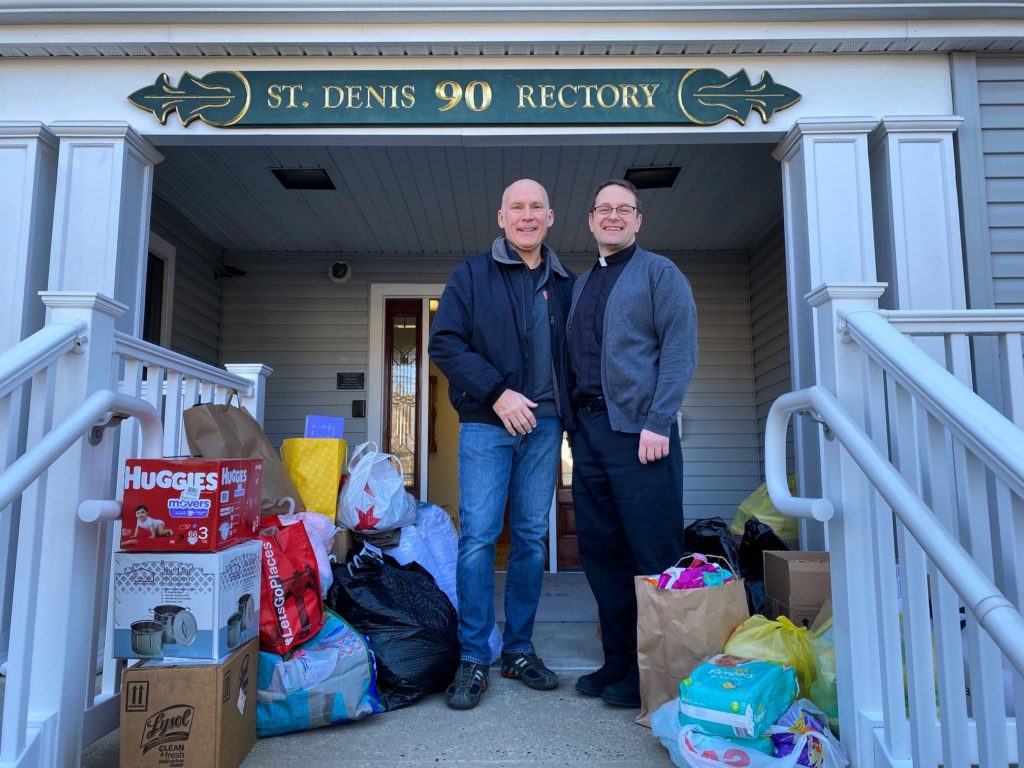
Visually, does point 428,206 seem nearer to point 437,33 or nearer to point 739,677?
point 437,33

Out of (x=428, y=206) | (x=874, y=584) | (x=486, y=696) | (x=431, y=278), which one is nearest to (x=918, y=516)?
(x=874, y=584)

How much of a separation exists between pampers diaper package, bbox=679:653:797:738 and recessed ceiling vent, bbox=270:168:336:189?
3582 millimetres

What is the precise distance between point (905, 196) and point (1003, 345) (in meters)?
1.85

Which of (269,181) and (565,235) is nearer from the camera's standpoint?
(269,181)

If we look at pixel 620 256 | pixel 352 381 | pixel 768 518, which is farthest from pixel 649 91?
pixel 352 381

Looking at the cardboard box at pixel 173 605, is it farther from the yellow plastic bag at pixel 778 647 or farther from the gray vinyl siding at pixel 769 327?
the gray vinyl siding at pixel 769 327

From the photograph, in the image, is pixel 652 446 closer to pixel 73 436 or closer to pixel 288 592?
pixel 288 592

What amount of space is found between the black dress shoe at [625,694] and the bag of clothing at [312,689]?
70 cm

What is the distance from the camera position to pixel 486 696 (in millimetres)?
2236

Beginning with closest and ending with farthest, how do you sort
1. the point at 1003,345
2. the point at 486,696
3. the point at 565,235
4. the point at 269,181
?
1. the point at 1003,345
2. the point at 486,696
3. the point at 269,181
4. the point at 565,235

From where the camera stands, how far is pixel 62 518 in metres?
1.74

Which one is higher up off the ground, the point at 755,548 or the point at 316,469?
the point at 316,469

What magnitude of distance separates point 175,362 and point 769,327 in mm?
4113

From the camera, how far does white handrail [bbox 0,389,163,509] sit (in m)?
1.38
